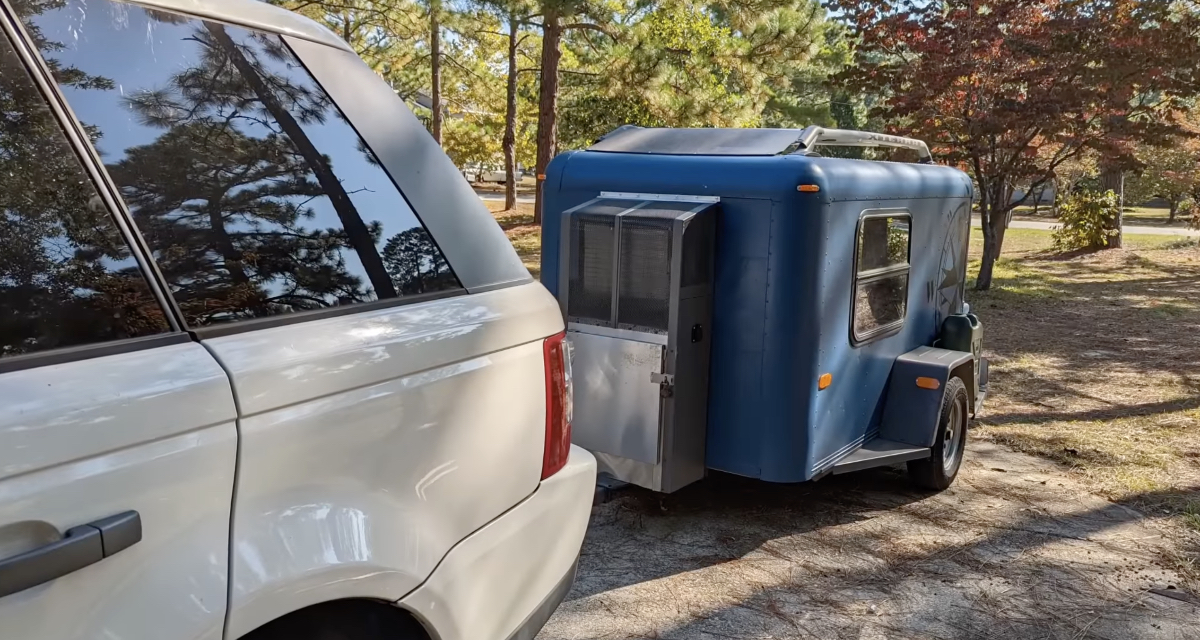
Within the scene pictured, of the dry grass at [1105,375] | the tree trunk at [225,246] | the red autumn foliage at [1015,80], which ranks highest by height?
the red autumn foliage at [1015,80]

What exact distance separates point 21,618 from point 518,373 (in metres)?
1.10

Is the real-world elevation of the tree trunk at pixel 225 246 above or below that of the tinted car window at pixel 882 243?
above

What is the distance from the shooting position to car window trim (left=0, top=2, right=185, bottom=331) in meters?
1.47

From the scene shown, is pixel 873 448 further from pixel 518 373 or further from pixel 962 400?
pixel 518 373

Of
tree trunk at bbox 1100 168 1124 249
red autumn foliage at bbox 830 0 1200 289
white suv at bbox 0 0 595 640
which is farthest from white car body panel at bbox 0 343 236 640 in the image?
tree trunk at bbox 1100 168 1124 249

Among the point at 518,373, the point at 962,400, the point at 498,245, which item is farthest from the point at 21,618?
the point at 962,400

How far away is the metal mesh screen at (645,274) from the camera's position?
180 inches

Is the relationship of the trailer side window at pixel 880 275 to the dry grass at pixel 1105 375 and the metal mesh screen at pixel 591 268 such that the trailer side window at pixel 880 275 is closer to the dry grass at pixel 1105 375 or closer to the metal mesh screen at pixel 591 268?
the metal mesh screen at pixel 591 268

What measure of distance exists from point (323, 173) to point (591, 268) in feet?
9.97

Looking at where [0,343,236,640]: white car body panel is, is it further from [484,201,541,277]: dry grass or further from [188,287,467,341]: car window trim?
[484,201,541,277]: dry grass

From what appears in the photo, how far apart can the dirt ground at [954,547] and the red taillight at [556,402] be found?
182 cm

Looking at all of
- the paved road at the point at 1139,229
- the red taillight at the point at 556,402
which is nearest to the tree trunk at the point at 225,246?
the red taillight at the point at 556,402

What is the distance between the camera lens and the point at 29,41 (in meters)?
1.48

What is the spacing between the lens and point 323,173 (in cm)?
186
